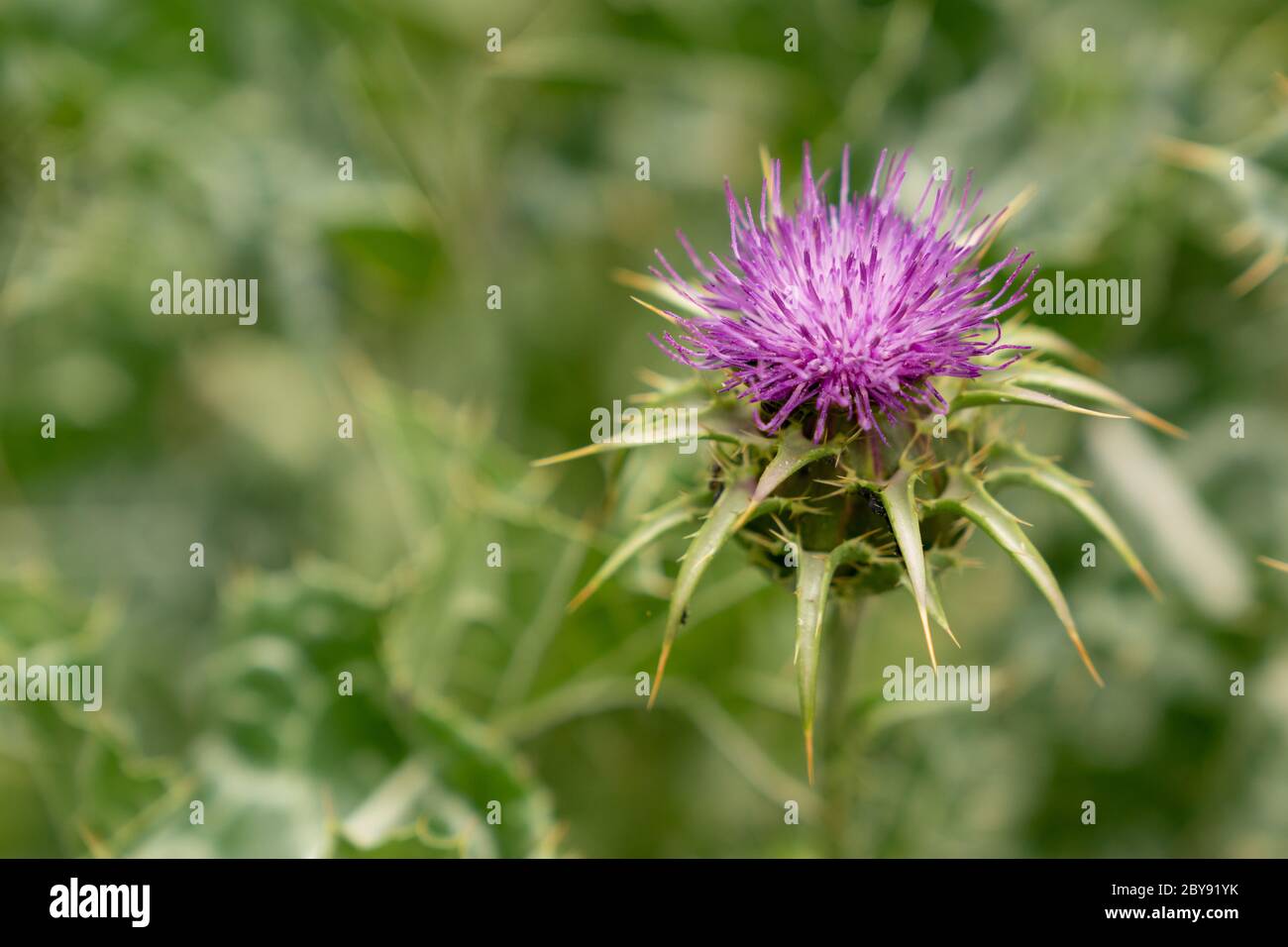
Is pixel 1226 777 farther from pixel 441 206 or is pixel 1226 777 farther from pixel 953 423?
pixel 441 206

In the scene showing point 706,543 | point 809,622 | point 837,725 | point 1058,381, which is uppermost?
point 1058,381

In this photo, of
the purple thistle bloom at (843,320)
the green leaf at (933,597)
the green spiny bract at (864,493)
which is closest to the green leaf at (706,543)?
the green spiny bract at (864,493)

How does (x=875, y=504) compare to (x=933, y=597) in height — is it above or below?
above

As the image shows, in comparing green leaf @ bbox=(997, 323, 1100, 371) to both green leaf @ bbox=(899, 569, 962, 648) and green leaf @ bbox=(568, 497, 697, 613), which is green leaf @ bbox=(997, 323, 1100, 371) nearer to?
green leaf @ bbox=(899, 569, 962, 648)

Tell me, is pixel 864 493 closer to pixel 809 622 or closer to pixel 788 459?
pixel 788 459

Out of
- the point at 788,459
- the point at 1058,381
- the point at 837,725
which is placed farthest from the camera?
the point at 837,725

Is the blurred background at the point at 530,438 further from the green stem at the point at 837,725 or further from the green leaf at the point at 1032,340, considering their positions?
the green leaf at the point at 1032,340

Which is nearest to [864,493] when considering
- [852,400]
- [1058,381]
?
[852,400]
